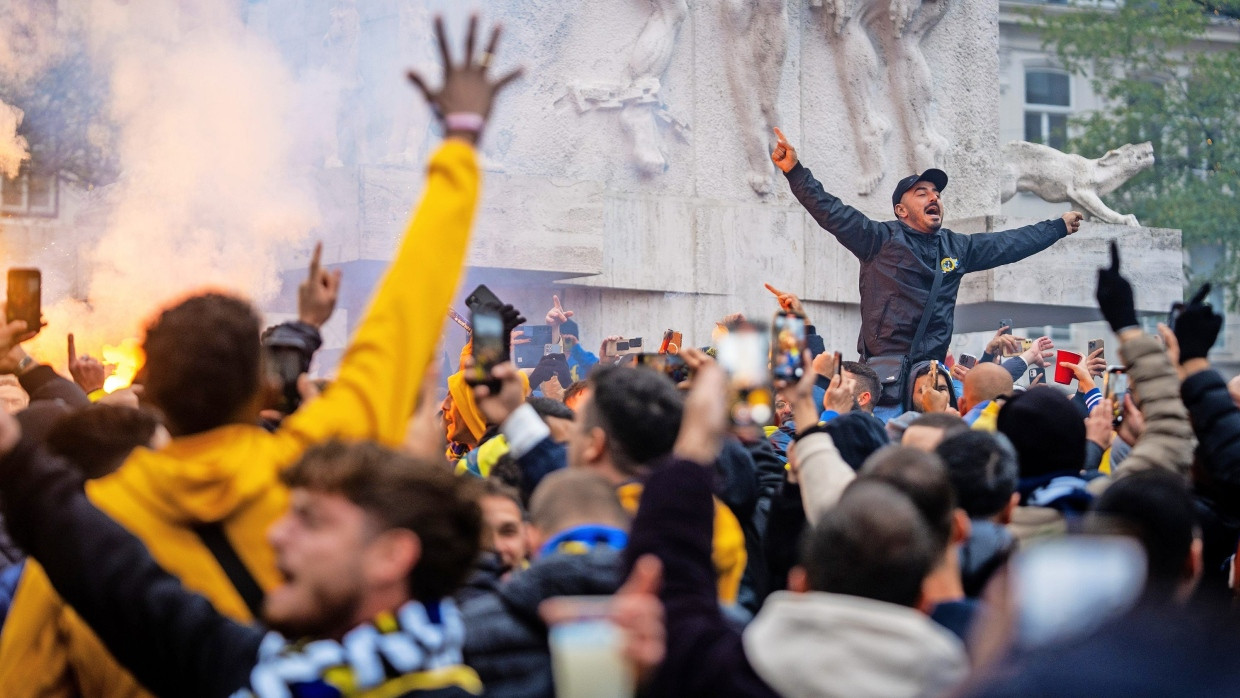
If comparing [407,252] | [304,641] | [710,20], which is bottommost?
[304,641]

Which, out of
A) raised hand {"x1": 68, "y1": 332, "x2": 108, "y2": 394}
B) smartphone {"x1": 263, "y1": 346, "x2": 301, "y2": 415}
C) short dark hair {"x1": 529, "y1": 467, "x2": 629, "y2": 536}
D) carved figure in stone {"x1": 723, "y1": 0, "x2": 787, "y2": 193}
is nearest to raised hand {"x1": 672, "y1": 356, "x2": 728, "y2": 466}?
short dark hair {"x1": 529, "y1": 467, "x2": 629, "y2": 536}

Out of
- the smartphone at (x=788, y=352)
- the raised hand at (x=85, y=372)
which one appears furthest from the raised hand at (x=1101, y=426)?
the raised hand at (x=85, y=372)

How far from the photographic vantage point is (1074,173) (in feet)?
41.0

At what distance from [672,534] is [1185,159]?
22575 millimetres

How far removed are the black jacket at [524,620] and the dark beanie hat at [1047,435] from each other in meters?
1.53

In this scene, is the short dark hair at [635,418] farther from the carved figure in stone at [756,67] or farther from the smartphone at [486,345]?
the carved figure in stone at [756,67]

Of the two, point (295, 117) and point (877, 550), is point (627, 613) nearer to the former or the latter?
point (877, 550)

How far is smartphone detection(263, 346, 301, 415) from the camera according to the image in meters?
3.49

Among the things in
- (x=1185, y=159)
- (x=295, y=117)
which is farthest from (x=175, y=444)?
(x=1185, y=159)

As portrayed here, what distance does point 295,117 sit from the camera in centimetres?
1083

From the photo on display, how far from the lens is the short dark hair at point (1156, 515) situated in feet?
8.51

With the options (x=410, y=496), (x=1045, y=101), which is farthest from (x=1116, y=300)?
(x=1045, y=101)

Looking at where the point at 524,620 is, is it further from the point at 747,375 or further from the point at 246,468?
the point at 747,375

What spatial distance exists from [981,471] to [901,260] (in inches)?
196
